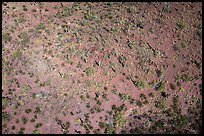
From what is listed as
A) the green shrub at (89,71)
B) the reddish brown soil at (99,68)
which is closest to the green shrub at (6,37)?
the reddish brown soil at (99,68)

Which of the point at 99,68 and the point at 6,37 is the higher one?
the point at 6,37

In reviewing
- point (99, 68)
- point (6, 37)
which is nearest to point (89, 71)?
point (99, 68)

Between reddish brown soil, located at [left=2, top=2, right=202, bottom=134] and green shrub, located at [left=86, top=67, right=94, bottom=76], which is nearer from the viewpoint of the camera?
reddish brown soil, located at [left=2, top=2, right=202, bottom=134]

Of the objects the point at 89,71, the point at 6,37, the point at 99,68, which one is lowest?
the point at 89,71

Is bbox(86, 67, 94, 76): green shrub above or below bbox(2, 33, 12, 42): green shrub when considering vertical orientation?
below

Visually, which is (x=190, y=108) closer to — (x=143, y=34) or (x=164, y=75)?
(x=164, y=75)

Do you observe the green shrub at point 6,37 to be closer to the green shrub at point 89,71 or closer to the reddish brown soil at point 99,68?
the reddish brown soil at point 99,68

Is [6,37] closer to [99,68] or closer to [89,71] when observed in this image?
[89,71]

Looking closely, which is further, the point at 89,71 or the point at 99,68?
the point at 99,68

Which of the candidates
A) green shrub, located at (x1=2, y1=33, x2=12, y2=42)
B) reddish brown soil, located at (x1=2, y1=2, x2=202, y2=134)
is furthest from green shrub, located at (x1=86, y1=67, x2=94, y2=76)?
green shrub, located at (x1=2, y1=33, x2=12, y2=42)

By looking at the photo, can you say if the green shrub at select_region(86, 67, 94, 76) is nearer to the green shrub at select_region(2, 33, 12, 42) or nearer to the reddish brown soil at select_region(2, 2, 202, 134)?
the reddish brown soil at select_region(2, 2, 202, 134)

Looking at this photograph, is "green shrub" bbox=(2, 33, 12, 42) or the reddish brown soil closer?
the reddish brown soil

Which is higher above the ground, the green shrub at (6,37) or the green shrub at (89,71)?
the green shrub at (6,37)

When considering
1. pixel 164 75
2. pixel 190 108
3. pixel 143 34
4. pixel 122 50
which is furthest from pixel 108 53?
pixel 190 108
